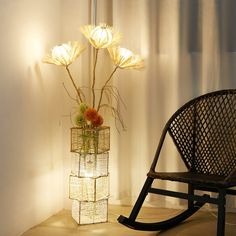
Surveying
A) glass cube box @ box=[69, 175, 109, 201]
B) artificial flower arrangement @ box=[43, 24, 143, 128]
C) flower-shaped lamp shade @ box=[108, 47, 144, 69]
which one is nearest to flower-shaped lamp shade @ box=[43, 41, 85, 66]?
artificial flower arrangement @ box=[43, 24, 143, 128]

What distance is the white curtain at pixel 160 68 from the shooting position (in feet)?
9.71

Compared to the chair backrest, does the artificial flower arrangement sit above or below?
above

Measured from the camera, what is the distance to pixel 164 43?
3.07 m

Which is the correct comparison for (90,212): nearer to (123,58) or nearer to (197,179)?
(197,179)

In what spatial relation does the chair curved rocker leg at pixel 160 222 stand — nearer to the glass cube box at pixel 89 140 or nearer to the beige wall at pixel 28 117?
the glass cube box at pixel 89 140

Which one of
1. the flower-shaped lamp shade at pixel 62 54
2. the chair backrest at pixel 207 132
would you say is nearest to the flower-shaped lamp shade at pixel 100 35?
the flower-shaped lamp shade at pixel 62 54

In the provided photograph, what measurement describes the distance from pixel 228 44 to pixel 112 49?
2.43 feet

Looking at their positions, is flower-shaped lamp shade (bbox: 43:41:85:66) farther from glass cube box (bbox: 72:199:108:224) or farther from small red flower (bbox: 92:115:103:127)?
glass cube box (bbox: 72:199:108:224)

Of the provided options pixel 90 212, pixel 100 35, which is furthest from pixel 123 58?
pixel 90 212

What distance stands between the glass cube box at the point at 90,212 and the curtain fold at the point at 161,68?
412 mm

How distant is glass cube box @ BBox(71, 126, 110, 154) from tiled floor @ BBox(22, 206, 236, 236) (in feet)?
1.46

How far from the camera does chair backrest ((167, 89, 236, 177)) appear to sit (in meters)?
2.70

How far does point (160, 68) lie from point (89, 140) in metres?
0.72

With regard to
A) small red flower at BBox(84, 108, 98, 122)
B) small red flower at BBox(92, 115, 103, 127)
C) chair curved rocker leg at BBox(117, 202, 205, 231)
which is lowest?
chair curved rocker leg at BBox(117, 202, 205, 231)
